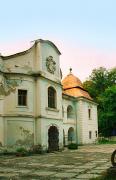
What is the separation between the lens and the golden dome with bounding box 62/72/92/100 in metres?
40.9

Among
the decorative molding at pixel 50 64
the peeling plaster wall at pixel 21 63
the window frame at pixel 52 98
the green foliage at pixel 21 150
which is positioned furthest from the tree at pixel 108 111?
the green foliage at pixel 21 150

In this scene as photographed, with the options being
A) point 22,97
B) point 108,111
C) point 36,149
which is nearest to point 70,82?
point 108,111

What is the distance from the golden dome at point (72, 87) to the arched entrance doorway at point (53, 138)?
11927 mm

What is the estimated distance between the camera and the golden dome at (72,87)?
40.9m

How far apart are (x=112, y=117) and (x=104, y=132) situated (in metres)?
4.66

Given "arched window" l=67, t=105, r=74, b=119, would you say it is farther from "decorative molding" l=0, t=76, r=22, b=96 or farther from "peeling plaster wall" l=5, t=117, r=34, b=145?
"decorative molding" l=0, t=76, r=22, b=96

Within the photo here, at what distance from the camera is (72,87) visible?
42.2 metres

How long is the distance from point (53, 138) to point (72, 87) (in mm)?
14421

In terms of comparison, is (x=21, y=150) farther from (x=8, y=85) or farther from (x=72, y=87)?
(x=72, y=87)

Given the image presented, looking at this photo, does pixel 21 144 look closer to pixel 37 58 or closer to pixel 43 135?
pixel 43 135

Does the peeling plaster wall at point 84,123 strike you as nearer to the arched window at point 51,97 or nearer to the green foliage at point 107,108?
the green foliage at point 107,108

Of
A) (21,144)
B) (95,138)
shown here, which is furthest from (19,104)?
(95,138)

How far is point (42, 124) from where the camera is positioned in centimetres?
2639

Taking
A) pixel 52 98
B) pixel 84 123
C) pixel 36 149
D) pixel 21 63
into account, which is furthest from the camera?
pixel 84 123
